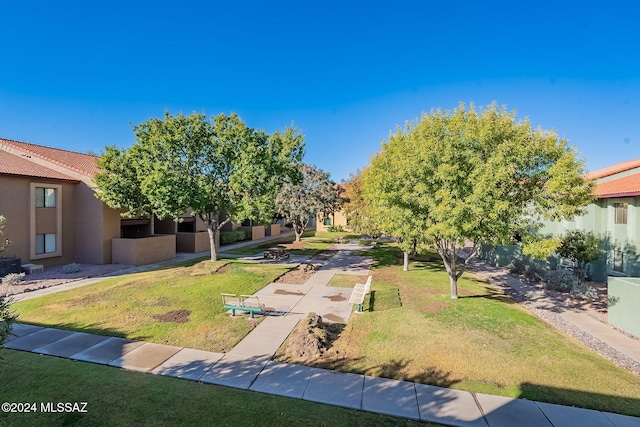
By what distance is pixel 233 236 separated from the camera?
3541 centimetres

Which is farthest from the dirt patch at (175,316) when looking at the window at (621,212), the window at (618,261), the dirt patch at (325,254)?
the window at (621,212)

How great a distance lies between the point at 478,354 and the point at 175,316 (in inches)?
384

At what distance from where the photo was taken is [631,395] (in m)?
6.86

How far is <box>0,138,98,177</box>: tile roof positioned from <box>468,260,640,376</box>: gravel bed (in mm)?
26393

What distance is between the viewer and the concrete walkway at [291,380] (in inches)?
237

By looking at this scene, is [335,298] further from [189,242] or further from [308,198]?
[308,198]

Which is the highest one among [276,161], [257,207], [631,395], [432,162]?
[276,161]

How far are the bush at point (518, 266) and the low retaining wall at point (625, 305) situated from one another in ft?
29.3

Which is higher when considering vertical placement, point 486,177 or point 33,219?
point 486,177

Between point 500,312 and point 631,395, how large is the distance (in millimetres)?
4971

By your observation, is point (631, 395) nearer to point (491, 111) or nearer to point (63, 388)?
point (491, 111)

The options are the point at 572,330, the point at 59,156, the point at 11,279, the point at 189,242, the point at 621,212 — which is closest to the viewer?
the point at 572,330

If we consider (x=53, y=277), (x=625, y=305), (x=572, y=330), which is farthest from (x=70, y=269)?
(x=625, y=305)

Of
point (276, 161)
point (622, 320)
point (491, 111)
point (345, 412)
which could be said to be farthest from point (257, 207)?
point (622, 320)
